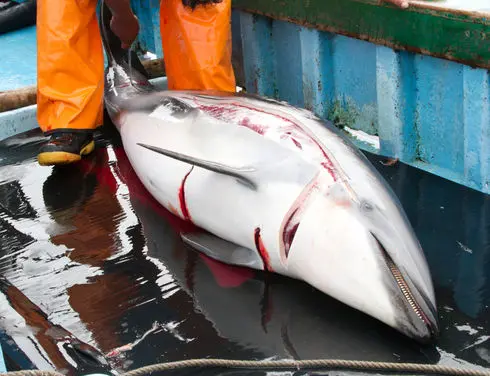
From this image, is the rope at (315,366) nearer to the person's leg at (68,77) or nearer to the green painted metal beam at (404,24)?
the green painted metal beam at (404,24)

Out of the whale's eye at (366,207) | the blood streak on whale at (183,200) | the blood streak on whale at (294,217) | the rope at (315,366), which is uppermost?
the whale's eye at (366,207)

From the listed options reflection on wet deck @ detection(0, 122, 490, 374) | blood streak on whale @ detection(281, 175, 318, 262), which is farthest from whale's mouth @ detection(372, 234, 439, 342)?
blood streak on whale @ detection(281, 175, 318, 262)

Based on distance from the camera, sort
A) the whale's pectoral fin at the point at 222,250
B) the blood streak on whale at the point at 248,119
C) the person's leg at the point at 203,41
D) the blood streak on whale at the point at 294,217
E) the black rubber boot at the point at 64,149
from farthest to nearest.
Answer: the person's leg at the point at 203,41 < the black rubber boot at the point at 64,149 < the whale's pectoral fin at the point at 222,250 < the blood streak on whale at the point at 248,119 < the blood streak on whale at the point at 294,217

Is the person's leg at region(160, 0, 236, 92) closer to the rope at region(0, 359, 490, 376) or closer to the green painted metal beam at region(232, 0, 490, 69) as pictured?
the green painted metal beam at region(232, 0, 490, 69)

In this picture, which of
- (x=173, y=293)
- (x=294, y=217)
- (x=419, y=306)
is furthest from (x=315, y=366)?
(x=173, y=293)

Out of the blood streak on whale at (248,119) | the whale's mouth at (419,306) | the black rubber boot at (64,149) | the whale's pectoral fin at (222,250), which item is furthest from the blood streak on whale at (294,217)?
the black rubber boot at (64,149)

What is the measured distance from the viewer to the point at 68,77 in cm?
557

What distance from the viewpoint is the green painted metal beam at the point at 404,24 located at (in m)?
4.33

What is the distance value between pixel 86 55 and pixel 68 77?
211 mm

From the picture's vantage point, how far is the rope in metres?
3.10

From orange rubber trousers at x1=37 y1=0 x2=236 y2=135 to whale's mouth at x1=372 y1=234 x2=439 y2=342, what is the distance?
2.83 meters

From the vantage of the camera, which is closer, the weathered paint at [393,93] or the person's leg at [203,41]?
the weathered paint at [393,93]

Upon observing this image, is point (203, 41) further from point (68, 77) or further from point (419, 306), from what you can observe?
point (419, 306)

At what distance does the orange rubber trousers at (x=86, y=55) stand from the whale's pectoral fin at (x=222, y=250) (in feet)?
5.58
